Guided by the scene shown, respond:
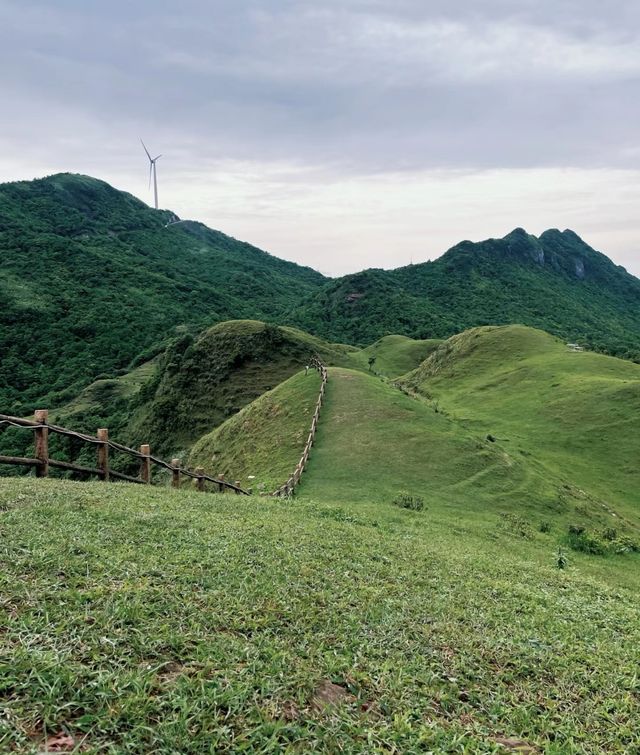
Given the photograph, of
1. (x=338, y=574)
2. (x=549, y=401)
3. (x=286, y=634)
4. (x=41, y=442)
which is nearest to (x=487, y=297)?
(x=549, y=401)

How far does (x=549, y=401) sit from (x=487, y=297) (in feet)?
344

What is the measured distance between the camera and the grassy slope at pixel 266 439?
25.2 meters

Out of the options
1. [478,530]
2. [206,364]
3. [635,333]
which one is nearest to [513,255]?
[635,333]

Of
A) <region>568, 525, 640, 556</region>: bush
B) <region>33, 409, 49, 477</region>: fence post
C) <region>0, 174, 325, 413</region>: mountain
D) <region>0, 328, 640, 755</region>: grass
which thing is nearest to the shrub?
<region>568, 525, 640, 556</region>: bush

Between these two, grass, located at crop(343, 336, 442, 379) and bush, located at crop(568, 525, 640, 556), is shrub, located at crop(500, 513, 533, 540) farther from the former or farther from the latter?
grass, located at crop(343, 336, 442, 379)

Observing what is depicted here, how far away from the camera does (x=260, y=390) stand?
45750mm

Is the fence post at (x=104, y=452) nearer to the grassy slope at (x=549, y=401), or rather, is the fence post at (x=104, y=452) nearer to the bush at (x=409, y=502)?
the bush at (x=409, y=502)

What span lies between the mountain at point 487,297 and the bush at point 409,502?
286 feet

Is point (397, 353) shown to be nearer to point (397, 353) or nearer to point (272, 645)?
point (397, 353)

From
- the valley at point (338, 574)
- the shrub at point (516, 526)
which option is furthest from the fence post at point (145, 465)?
the shrub at point (516, 526)

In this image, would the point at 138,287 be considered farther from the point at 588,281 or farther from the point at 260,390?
the point at 588,281

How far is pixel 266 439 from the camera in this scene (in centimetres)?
2939

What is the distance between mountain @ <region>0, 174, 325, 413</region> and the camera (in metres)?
90.9

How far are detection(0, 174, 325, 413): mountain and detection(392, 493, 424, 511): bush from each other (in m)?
68.0
